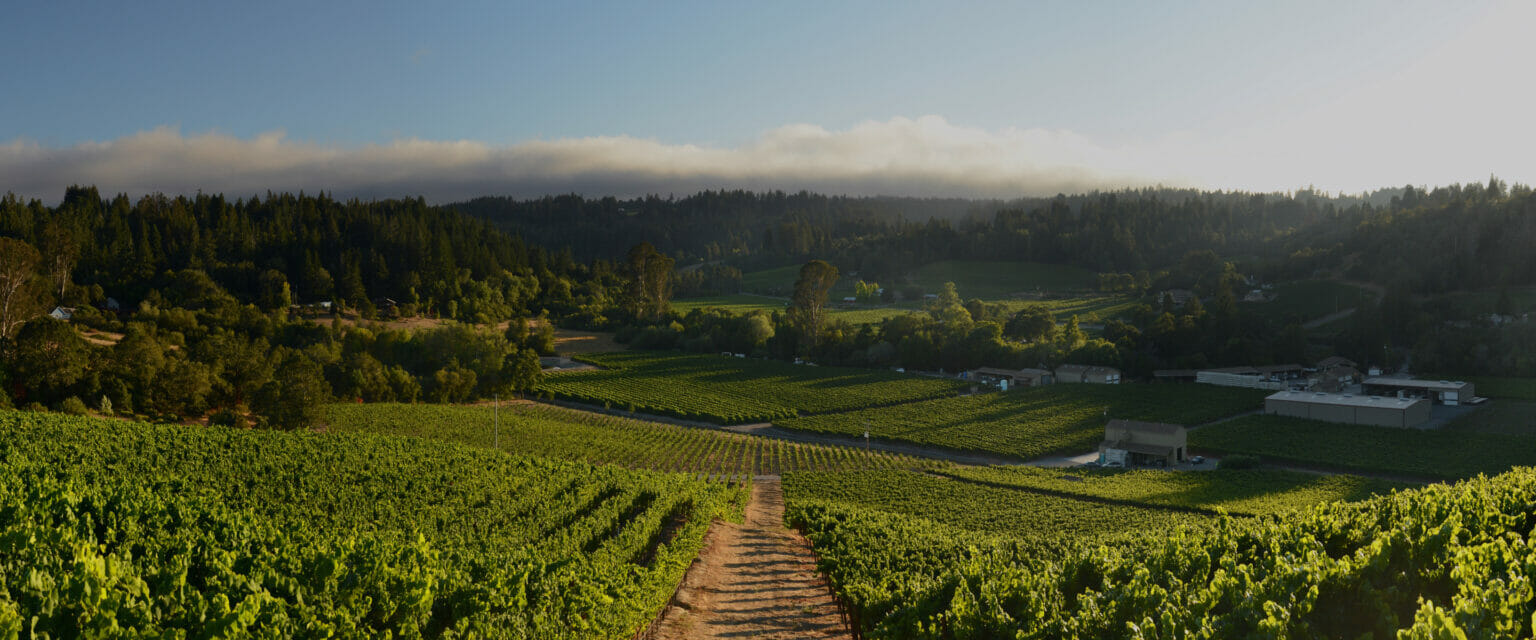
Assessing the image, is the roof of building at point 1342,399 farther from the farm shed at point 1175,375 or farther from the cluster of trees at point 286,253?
the cluster of trees at point 286,253

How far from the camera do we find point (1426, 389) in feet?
206

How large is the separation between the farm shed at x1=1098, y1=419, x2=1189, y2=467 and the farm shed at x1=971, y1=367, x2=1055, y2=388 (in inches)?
852

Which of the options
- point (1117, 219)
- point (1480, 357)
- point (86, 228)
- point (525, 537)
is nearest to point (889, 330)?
point (1480, 357)

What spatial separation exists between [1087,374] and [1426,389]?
25.1 meters

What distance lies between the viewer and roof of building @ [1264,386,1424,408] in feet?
177

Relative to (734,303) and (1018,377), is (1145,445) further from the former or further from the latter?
(734,303)

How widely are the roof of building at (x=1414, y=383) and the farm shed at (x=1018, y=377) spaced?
82.0ft

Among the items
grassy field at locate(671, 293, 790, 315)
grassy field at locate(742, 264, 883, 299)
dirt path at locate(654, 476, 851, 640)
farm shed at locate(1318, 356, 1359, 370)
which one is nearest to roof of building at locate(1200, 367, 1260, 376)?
farm shed at locate(1318, 356, 1359, 370)

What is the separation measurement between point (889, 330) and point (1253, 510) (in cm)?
5286

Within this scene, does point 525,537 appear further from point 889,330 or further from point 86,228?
point 86,228

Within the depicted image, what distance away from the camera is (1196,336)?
76500mm

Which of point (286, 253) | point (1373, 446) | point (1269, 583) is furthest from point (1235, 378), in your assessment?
point (286, 253)

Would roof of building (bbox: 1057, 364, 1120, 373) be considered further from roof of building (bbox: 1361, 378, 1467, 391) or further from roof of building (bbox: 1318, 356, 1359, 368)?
roof of building (bbox: 1318, 356, 1359, 368)

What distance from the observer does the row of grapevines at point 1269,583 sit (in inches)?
413
